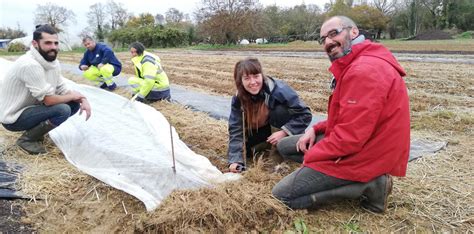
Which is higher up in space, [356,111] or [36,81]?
[36,81]

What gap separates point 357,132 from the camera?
1.87m

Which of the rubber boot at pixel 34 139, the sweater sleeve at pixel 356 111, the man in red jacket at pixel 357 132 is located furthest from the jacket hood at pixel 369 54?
the rubber boot at pixel 34 139

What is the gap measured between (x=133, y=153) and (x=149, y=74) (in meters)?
2.44

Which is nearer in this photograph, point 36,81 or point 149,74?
point 36,81

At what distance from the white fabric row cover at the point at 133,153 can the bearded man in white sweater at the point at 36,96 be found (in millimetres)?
182

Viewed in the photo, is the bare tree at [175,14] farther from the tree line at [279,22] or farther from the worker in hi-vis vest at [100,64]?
the worker in hi-vis vest at [100,64]

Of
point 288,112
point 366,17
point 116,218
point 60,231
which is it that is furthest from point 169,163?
point 366,17

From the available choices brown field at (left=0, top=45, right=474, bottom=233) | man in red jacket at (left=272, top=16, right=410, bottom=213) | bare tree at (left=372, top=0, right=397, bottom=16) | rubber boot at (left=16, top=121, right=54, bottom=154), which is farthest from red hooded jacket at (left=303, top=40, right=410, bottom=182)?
bare tree at (left=372, top=0, right=397, bottom=16)

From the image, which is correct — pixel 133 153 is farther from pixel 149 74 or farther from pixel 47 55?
pixel 149 74

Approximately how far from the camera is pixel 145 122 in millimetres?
3340

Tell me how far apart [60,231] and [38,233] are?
13 cm

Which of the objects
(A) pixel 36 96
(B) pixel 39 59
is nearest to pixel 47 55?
(B) pixel 39 59

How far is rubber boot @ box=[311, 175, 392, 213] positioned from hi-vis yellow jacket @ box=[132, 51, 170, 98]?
3.46m

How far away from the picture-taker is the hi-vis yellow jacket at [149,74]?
16.7 ft
